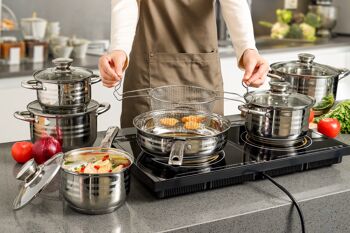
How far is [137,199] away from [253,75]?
19.0 inches

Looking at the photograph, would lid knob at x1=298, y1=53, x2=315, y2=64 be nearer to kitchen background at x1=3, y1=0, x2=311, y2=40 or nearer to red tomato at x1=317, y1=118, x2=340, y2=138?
red tomato at x1=317, y1=118, x2=340, y2=138

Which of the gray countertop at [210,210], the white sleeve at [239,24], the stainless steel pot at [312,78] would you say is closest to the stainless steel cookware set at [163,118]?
the gray countertop at [210,210]

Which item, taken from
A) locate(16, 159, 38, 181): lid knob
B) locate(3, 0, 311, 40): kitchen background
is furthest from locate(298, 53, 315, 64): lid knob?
locate(3, 0, 311, 40): kitchen background

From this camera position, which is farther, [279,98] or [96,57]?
[96,57]

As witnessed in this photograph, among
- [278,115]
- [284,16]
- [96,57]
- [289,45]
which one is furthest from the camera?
[284,16]

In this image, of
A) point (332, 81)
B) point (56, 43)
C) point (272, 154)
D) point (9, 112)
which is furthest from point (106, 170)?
point (56, 43)

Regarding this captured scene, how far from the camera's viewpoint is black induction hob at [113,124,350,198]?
1260 millimetres

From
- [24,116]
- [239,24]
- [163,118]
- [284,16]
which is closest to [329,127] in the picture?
[239,24]

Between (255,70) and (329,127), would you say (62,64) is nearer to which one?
(255,70)

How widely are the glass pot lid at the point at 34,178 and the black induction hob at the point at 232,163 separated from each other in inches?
8.0

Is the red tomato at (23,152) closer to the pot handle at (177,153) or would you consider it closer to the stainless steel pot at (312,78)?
the pot handle at (177,153)

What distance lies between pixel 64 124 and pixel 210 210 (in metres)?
0.47

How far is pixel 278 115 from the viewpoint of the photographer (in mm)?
1429

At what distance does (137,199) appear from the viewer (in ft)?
4.15
